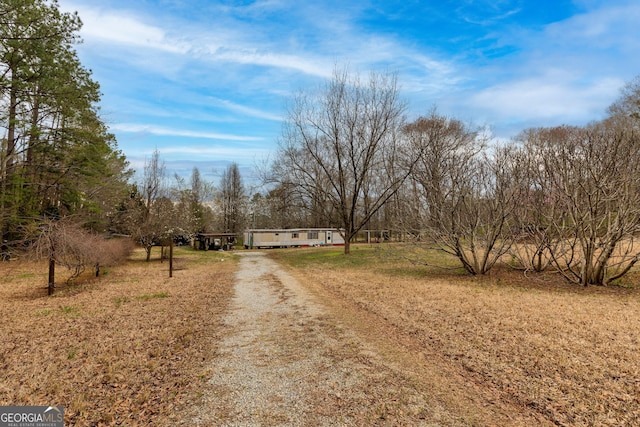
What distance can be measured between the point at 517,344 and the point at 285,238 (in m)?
32.1

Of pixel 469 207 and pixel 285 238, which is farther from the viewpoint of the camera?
pixel 285 238

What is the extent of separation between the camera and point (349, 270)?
48.4ft

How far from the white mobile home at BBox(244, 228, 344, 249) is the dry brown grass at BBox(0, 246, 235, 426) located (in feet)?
84.7

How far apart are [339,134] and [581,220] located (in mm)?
13804

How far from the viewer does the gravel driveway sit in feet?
10.4

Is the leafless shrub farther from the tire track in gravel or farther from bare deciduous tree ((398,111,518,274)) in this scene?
bare deciduous tree ((398,111,518,274))

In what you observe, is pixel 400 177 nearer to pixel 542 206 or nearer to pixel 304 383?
pixel 542 206

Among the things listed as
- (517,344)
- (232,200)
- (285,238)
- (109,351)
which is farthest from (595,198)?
(232,200)

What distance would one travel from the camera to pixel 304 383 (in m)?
3.84

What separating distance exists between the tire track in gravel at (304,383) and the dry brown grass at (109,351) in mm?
334

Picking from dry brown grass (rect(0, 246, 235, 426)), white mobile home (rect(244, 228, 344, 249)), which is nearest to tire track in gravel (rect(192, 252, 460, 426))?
dry brown grass (rect(0, 246, 235, 426))

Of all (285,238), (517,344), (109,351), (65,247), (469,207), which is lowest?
(109,351)

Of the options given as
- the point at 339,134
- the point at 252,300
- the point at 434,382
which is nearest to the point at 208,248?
the point at 339,134

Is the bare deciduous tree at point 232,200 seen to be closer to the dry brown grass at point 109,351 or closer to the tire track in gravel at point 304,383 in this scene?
the dry brown grass at point 109,351
